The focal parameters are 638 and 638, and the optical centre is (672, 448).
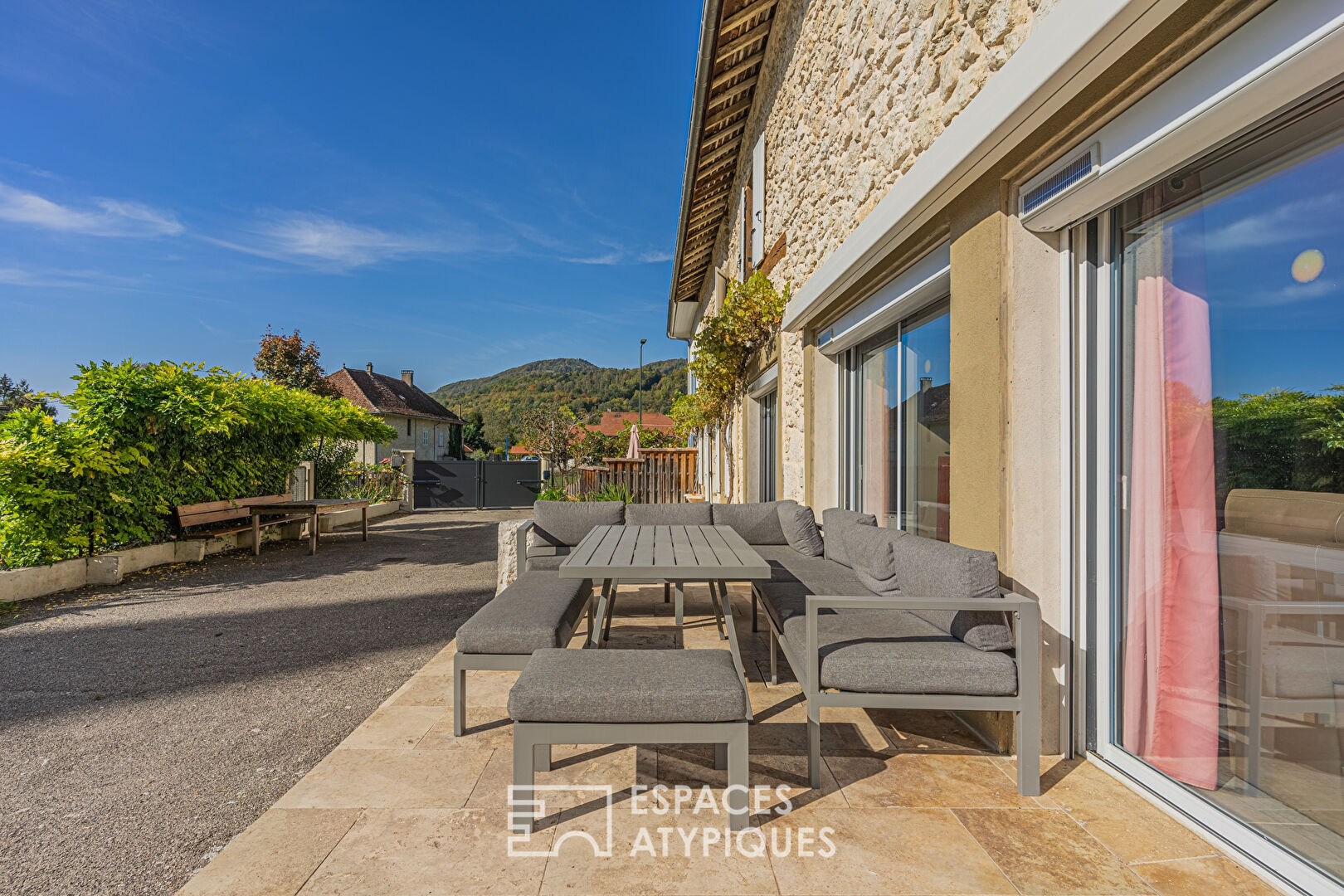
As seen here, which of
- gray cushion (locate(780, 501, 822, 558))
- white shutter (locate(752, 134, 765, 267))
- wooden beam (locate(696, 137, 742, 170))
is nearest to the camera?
gray cushion (locate(780, 501, 822, 558))

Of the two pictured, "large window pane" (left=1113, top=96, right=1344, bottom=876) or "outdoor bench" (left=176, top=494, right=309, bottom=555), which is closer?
"large window pane" (left=1113, top=96, right=1344, bottom=876)

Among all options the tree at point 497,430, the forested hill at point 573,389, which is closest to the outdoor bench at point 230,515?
the forested hill at point 573,389

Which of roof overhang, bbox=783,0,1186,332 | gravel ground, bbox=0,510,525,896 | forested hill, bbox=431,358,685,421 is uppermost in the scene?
forested hill, bbox=431,358,685,421

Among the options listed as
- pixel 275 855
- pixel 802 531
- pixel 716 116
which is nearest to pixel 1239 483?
pixel 275 855

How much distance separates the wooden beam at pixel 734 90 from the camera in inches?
317

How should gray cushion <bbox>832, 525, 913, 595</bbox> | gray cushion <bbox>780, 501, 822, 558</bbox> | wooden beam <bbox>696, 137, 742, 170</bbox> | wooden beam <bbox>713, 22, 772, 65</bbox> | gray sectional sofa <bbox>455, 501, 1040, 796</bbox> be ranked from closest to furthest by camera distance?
gray sectional sofa <bbox>455, 501, 1040, 796</bbox> → gray cushion <bbox>832, 525, 913, 595</bbox> → gray cushion <bbox>780, 501, 822, 558</bbox> → wooden beam <bbox>713, 22, 772, 65</bbox> → wooden beam <bbox>696, 137, 742, 170</bbox>

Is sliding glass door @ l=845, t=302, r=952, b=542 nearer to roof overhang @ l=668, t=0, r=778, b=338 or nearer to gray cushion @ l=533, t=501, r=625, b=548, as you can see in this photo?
gray cushion @ l=533, t=501, r=625, b=548

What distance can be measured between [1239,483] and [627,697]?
196 cm

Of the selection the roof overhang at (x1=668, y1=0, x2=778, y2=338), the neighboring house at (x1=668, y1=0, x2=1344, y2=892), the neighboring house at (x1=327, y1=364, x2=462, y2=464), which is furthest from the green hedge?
the neighboring house at (x1=327, y1=364, x2=462, y2=464)

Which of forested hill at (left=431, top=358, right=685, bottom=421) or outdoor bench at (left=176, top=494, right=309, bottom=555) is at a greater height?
forested hill at (left=431, top=358, right=685, bottom=421)

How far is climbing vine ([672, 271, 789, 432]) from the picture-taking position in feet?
23.6

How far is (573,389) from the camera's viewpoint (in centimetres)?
6231

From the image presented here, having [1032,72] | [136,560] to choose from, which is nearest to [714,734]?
[1032,72]
